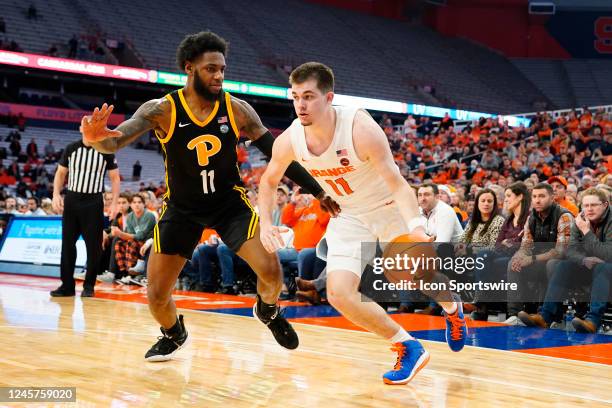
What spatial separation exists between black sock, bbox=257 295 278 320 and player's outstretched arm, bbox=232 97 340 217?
0.76 metres

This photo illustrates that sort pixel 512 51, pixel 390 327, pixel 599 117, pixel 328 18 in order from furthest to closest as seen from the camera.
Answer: pixel 512 51 < pixel 328 18 < pixel 599 117 < pixel 390 327

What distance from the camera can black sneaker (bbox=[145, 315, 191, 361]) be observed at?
5.09 meters

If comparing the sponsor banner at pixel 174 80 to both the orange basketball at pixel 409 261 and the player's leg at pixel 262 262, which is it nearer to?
the orange basketball at pixel 409 261

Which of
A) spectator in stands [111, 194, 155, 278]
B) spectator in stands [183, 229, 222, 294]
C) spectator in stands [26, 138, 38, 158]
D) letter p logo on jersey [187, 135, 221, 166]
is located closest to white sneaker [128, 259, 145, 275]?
spectator in stands [111, 194, 155, 278]

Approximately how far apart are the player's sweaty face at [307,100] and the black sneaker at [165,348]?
180 centimetres

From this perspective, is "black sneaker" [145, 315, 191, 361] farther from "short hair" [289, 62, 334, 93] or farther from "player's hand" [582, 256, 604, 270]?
"player's hand" [582, 256, 604, 270]

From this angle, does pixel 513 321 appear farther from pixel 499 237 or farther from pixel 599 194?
pixel 599 194

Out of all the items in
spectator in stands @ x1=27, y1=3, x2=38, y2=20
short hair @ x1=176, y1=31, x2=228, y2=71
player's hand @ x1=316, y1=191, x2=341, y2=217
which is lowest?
player's hand @ x1=316, y1=191, x2=341, y2=217

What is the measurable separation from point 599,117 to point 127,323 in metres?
15.6

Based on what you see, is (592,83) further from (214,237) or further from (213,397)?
(213,397)

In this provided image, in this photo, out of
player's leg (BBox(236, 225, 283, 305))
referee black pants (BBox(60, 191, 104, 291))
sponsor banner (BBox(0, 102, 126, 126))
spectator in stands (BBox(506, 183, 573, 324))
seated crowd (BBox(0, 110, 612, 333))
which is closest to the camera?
player's leg (BBox(236, 225, 283, 305))

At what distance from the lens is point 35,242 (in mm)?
13852

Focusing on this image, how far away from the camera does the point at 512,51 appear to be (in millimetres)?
43188

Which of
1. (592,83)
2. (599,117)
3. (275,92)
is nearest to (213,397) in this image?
(599,117)
